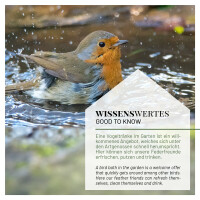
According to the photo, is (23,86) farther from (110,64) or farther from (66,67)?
(110,64)

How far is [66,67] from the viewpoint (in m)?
4.61

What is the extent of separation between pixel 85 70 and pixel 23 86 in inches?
30.9

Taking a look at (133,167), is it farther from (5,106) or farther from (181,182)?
(5,106)

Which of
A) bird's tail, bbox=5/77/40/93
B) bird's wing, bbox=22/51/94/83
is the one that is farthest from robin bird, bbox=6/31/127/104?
bird's tail, bbox=5/77/40/93

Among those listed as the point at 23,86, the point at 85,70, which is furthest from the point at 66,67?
the point at 23,86

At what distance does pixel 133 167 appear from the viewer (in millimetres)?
3387

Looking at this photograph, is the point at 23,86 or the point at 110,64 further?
the point at 23,86

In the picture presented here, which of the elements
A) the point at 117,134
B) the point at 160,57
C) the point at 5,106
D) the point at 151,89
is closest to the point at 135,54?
the point at 160,57

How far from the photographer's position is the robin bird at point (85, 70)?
455 centimetres

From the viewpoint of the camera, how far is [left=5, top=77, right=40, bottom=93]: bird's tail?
481 cm

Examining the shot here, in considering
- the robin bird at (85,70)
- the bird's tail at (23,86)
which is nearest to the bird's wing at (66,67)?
the robin bird at (85,70)

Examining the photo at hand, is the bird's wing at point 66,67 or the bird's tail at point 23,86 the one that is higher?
the bird's wing at point 66,67

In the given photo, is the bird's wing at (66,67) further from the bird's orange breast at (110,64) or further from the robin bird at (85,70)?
the bird's orange breast at (110,64)

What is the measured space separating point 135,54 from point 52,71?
5.93 feet
